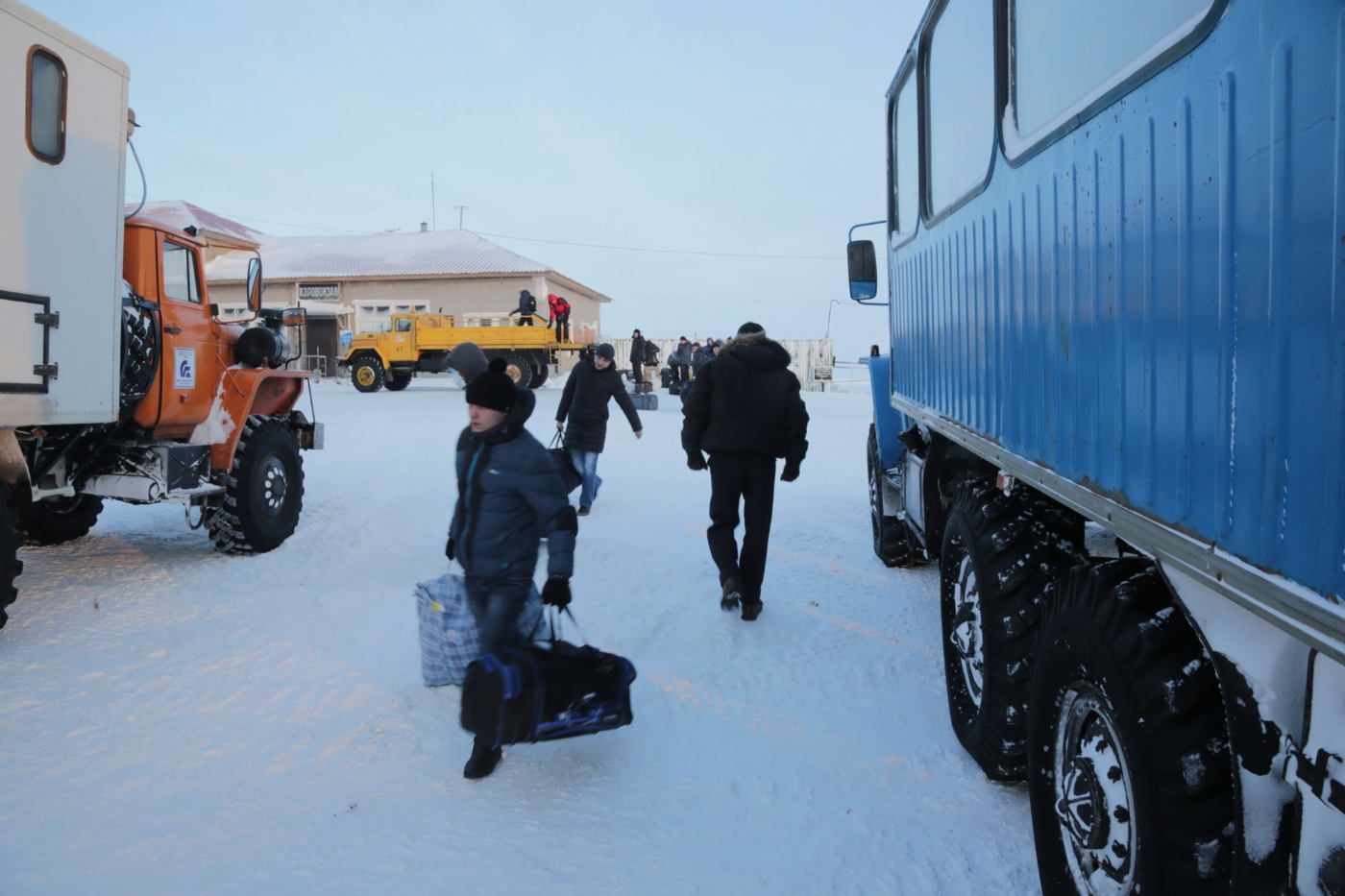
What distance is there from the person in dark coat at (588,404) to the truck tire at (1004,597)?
484 cm

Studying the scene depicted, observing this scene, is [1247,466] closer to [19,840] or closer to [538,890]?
[538,890]

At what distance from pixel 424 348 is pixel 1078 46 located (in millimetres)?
26681

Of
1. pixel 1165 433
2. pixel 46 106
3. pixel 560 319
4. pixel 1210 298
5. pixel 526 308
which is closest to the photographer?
pixel 1210 298

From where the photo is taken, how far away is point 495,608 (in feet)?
11.4

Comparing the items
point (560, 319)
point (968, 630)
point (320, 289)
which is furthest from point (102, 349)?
point (320, 289)

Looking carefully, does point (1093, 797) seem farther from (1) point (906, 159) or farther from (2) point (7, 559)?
(2) point (7, 559)

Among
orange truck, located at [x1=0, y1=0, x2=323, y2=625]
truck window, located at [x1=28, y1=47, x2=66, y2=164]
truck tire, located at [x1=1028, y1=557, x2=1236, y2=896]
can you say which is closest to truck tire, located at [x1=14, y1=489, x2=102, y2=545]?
orange truck, located at [x1=0, y1=0, x2=323, y2=625]

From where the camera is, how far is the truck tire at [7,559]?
15.0ft

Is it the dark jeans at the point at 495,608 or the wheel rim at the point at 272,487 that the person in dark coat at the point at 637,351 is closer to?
the wheel rim at the point at 272,487

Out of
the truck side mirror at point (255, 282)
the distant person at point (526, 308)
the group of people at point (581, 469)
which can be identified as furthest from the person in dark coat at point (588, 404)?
the distant person at point (526, 308)

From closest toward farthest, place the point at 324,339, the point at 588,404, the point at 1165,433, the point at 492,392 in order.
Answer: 1. the point at 1165,433
2. the point at 492,392
3. the point at 588,404
4. the point at 324,339

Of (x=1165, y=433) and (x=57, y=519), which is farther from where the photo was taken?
(x=57, y=519)

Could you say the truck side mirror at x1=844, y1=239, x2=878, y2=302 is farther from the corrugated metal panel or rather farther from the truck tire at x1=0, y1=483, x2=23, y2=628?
the truck tire at x1=0, y1=483, x2=23, y2=628

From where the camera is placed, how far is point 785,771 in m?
3.35
